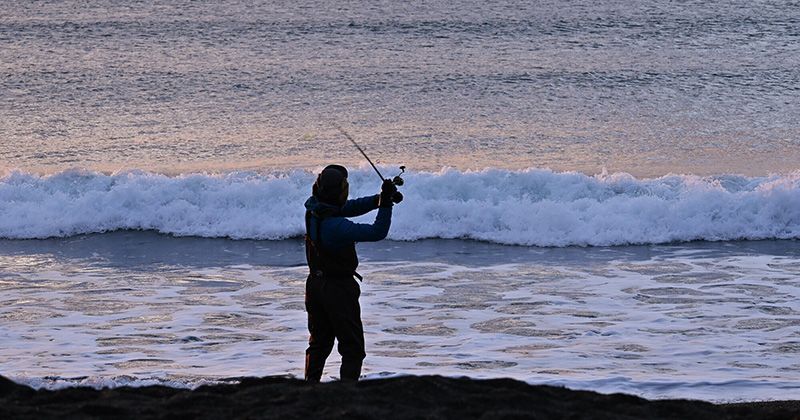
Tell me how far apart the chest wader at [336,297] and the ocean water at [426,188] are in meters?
1.50

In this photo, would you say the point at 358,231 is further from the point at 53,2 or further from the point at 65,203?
the point at 53,2

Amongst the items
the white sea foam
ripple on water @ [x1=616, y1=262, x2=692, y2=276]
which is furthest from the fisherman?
the white sea foam

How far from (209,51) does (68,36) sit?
13.5 ft

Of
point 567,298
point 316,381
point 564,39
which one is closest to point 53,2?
point 564,39

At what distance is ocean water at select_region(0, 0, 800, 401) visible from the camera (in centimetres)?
1049

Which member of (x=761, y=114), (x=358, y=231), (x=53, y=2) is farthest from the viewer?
(x=53, y=2)

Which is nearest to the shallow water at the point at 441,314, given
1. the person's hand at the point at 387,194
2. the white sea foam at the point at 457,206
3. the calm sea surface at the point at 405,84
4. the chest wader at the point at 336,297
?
the white sea foam at the point at 457,206

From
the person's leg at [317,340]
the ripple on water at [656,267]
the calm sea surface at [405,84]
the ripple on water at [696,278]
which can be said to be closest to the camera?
the person's leg at [317,340]

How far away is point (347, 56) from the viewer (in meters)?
29.7

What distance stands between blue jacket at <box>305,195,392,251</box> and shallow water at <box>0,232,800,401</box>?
1763 mm

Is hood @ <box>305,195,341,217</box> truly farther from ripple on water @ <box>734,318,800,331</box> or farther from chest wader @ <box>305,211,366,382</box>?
ripple on water @ <box>734,318,800,331</box>

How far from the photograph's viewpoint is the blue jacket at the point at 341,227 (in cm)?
759

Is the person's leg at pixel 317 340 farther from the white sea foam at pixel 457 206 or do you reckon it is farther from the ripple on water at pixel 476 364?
the white sea foam at pixel 457 206

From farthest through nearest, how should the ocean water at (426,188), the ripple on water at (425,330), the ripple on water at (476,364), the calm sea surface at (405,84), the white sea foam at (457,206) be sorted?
the calm sea surface at (405,84), the white sea foam at (457,206), the ripple on water at (425,330), the ocean water at (426,188), the ripple on water at (476,364)
